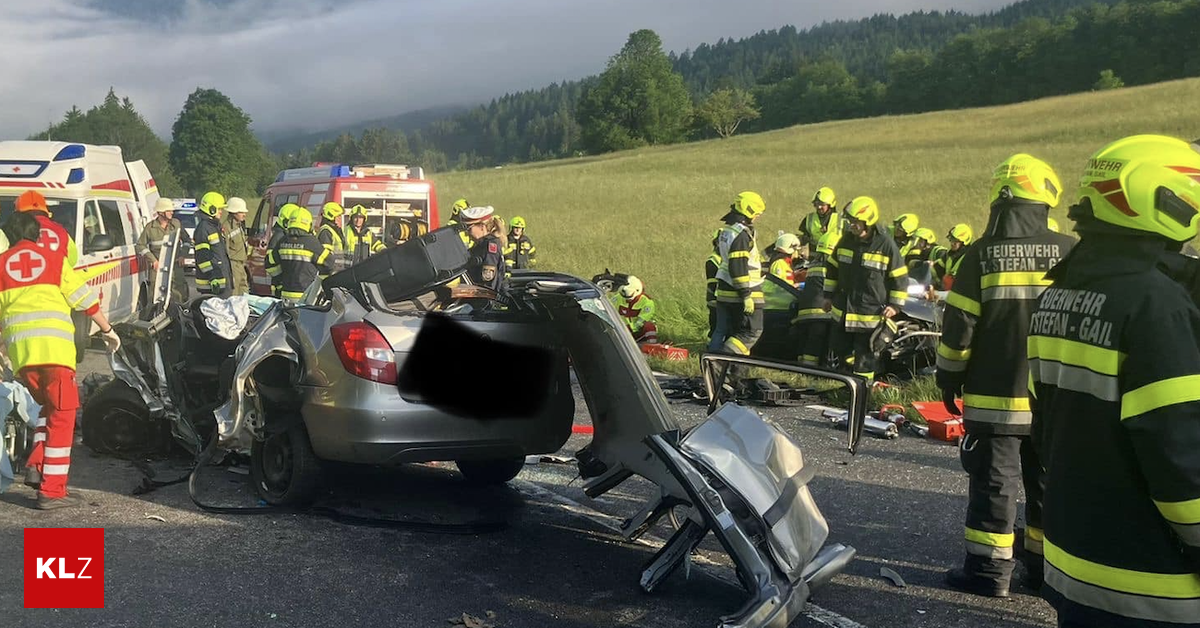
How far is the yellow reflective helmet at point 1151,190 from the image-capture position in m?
2.21

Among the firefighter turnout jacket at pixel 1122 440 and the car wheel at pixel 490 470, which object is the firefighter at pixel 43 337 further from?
the firefighter turnout jacket at pixel 1122 440

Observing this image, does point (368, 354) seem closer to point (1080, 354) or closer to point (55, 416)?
point (55, 416)

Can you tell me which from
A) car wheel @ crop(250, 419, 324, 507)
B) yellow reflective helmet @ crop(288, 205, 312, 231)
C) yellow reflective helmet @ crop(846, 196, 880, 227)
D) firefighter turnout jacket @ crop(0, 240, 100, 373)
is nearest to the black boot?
car wheel @ crop(250, 419, 324, 507)

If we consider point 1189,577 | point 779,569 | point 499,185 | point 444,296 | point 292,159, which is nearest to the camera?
point 1189,577

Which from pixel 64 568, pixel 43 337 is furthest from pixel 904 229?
pixel 64 568

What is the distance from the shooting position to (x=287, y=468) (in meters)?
5.07

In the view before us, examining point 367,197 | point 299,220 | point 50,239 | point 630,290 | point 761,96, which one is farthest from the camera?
point 761,96

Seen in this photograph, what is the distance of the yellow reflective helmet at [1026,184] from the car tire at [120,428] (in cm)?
510

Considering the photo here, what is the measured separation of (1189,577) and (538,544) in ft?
10.1

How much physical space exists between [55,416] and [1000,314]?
15.9ft

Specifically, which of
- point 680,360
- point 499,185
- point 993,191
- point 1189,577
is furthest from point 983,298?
point 499,185

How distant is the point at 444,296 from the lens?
5.21m

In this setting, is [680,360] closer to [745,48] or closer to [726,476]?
[726,476]

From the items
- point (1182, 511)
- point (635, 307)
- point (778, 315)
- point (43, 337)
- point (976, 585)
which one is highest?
point (1182, 511)
